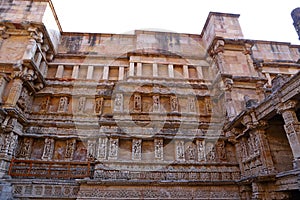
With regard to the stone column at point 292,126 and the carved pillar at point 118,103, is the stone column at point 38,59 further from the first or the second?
the stone column at point 292,126

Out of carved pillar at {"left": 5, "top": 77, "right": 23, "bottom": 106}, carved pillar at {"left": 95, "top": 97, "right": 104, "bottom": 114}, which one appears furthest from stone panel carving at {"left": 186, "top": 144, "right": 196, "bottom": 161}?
carved pillar at {"left": 5, "top": 77, "right": 23, "bottom": 106}

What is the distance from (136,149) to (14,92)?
235 inches

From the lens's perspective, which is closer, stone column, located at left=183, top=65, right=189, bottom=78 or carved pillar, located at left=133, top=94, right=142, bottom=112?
carved pillar, located at left=133, top=94, right=142, bottom=112

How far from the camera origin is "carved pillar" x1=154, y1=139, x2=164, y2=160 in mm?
9297

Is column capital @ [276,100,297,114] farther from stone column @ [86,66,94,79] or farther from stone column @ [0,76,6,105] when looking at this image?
stone column @ [0,76,6,105]

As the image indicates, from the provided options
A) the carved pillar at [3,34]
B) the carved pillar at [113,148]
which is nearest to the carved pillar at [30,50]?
the carved pillar at [3,34]

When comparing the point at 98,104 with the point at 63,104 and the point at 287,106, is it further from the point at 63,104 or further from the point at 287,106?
the point at 287,106

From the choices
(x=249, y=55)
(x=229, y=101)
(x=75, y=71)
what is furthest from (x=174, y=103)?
(x=75, y=71)

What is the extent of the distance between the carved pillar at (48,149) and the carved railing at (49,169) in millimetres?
439

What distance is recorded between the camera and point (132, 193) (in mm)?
8070

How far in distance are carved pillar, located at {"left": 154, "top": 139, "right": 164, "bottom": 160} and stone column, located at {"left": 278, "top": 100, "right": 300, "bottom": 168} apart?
16.1 ft

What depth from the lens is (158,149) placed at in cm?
946

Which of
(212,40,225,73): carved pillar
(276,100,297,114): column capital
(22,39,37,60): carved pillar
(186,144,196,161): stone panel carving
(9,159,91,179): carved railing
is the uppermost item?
(212,40,225,73): carved pillar

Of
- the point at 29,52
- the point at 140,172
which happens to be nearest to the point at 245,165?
the point at 140,172
